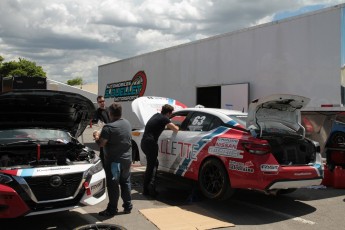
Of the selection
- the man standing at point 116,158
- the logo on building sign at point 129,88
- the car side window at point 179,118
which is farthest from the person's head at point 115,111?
the logo on building sign at point 129,88

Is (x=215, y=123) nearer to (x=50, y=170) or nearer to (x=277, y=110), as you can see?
(x=277, y=110)

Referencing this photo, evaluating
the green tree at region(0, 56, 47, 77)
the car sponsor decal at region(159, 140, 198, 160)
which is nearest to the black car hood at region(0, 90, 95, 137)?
the car sponsor decal at region(159, 140, 198, 160)

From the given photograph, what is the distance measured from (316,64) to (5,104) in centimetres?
660

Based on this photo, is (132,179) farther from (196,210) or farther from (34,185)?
(34,185)

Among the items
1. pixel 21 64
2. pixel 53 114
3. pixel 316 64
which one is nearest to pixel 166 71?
pixel 316 64

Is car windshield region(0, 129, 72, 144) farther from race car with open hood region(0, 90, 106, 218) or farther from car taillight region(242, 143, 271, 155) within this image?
car taillight region(242, 143, 271, 155)

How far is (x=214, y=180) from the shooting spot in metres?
6.39

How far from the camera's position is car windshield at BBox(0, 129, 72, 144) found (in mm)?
6016

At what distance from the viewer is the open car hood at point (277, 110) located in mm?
6129

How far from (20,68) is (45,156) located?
53161 mm

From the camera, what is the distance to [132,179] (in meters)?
8.66

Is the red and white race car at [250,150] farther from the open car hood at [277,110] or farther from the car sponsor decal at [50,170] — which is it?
the car sponsor decal at [50,170]

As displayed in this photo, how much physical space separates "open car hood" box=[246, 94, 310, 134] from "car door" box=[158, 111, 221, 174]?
0.70 metres

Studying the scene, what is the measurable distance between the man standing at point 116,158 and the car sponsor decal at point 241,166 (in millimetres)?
1547
